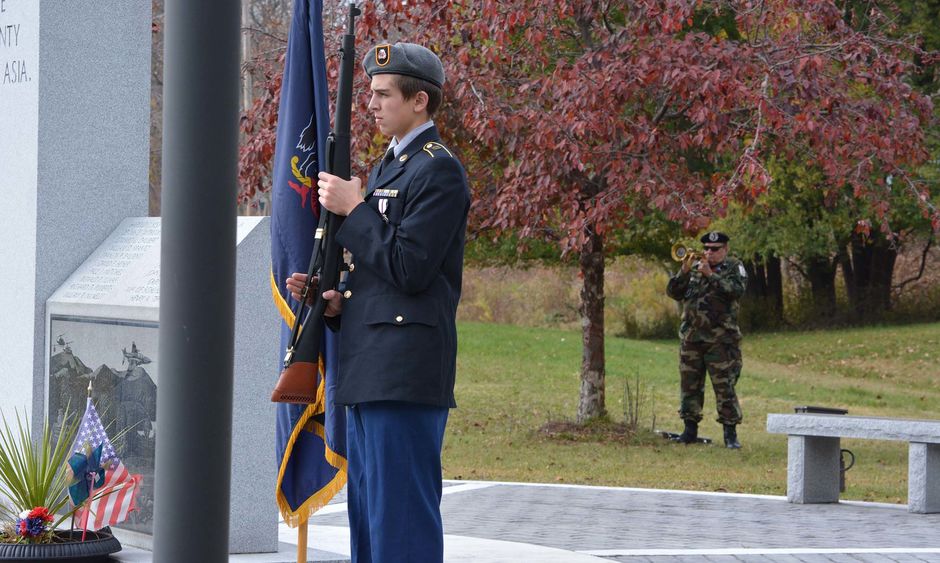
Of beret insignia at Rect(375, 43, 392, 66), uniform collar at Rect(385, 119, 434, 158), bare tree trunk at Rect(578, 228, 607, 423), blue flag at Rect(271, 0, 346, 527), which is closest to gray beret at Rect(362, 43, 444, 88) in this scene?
beret insignia at Rect(375, 43, 392, 66)

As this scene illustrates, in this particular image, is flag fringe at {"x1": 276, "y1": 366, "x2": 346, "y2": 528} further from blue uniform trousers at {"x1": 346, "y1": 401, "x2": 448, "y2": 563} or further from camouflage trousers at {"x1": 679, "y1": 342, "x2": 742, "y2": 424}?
camouflage trousers at {"x1": 679, "y1": 342, "x2": 742, "y2": 424}

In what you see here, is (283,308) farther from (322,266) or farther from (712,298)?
(712,298)

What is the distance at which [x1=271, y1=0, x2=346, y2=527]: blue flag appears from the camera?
522cm

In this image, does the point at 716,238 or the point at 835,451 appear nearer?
the point at 835,451

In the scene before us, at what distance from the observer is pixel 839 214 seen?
92.5ft

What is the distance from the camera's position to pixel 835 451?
426 inches

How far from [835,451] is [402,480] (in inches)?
275

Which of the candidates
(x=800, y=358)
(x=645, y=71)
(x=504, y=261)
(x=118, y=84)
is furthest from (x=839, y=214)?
(x=118, y=84)

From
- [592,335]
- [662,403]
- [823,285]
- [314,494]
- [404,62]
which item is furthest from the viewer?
[823,285]

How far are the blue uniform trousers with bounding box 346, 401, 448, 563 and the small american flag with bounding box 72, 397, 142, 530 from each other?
6.91 feet

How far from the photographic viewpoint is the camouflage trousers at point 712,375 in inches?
597

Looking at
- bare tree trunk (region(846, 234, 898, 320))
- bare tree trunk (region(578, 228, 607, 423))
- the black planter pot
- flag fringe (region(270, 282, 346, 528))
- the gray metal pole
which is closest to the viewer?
the gray metal pole

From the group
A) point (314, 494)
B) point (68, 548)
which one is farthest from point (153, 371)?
point (314, 494)

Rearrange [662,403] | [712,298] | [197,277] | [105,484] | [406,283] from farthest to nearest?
[662,403], [712,298], [105,484], [406,283], [197,277]
